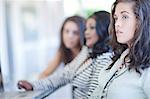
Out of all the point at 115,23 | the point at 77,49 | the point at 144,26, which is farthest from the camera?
the point at 77,49

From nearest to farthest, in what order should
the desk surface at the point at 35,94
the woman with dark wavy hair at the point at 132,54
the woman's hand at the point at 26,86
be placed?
the woman with dark wavy hair at the point at 132,54 → the desk surface at the point at 35,94 → the woman's hand at the point at 26,86

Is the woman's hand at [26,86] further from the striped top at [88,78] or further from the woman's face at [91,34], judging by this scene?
the woman's face at [91,34]

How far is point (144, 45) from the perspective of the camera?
0.96 meters

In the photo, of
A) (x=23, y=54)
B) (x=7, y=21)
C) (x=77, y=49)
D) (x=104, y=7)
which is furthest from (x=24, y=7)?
(x=104, y=7)

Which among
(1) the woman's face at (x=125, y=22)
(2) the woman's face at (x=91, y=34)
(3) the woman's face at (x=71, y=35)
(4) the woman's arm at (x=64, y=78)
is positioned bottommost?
(4) the woman's arm at (x=64, y=78)

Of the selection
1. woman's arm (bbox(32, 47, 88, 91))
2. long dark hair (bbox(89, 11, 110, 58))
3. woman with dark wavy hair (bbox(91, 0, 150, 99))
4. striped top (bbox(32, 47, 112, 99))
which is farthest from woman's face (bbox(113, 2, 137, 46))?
woman's arm (bbox(32, 47, 88, 91))

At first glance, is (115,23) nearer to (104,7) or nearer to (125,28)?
(125,28)

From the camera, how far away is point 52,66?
85.2 inches

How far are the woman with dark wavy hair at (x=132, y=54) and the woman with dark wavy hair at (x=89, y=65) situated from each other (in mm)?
363

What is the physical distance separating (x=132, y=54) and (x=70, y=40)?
43.4 inches

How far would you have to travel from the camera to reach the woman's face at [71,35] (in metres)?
2.03

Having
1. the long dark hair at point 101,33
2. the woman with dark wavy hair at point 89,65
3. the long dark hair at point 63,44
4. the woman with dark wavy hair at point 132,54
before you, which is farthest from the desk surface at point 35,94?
the long dark hair at point 63,44

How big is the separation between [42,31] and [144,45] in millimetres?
1352

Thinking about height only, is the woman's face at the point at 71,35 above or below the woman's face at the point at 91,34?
below
